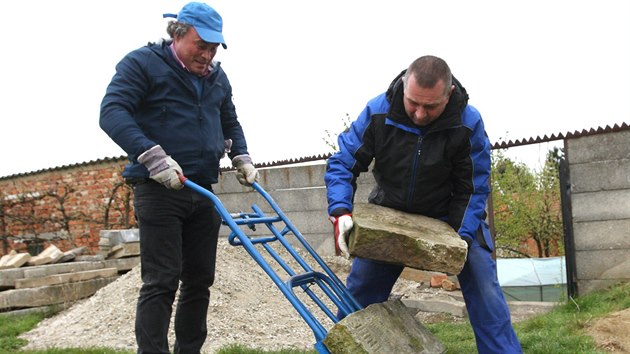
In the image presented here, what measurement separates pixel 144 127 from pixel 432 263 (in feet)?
5.24

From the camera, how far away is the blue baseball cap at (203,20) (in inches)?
131

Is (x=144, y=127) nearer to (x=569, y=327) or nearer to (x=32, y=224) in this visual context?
(x=569, y=327)

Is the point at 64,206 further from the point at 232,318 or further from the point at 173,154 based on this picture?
the point at 173,154

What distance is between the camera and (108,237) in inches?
343

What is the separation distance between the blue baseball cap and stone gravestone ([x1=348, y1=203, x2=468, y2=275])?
44.5 inches

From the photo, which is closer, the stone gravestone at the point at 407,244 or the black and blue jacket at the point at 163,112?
the stone gravestone at the point at 407,244

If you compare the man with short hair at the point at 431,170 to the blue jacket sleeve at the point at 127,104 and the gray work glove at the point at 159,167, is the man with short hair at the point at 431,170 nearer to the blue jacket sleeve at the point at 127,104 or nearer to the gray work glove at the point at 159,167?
the gray work glove at the point at 159,167

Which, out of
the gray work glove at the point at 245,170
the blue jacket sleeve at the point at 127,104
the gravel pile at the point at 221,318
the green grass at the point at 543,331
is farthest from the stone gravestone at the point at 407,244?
the gravel pile at the point at 221,318

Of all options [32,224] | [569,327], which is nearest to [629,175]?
[569,327]

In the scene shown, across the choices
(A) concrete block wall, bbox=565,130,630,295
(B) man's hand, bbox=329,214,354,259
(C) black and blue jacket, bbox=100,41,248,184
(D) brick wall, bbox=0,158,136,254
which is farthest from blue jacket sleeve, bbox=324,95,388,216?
(D) brick wall, bbox=0,158,136,254

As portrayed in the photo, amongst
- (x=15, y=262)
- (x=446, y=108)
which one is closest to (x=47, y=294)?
(x=15, y=262)

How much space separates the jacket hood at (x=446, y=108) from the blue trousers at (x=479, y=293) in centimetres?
63

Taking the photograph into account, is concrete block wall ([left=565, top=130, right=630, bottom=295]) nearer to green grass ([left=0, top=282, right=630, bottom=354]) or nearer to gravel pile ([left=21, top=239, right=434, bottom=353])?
green grass ([left=0, top=282, right=630, bottom=354])

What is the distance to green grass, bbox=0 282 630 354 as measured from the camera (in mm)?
4375
